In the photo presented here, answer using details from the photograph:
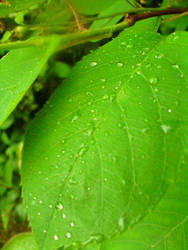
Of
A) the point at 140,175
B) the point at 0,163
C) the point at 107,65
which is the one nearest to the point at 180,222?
the point at 140,175

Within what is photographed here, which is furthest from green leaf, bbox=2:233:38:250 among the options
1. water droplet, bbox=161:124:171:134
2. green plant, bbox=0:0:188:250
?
water droplet, bbox=161:124:171:134

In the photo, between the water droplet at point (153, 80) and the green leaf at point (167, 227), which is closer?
the water droplet at point (153, 80)

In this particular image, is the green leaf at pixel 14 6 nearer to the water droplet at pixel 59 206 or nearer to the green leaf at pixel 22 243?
the water droplet at pixel 59 206

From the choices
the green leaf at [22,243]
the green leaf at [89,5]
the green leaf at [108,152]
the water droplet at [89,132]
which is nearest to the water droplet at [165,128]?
the green leaf at [108,152]

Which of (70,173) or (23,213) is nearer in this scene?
(70,173)

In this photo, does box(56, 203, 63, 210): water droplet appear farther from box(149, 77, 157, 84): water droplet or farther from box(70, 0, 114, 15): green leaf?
box(70, 0, 114, 15): green leaf

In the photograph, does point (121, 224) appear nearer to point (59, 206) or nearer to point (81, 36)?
point (59, 206)

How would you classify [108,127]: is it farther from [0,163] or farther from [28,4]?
[0,163]
